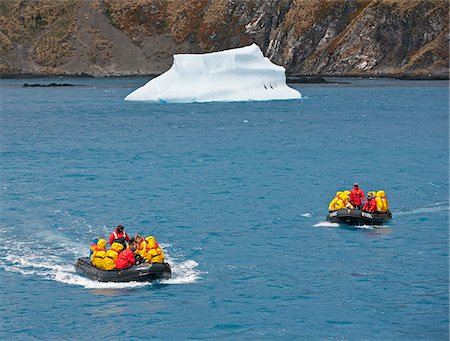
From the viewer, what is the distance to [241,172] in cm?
6431

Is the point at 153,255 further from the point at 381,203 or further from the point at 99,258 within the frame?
the point at 381,203

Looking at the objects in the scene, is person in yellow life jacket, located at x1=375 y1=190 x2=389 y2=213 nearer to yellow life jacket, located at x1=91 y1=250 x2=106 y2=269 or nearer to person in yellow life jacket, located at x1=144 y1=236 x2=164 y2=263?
person in yellow life jacket, located at x1=144 y1=236 x2=164 y2=263

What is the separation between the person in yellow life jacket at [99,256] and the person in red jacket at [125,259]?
2.38ft

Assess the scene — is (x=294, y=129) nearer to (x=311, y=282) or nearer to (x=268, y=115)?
(x=268, y=115)

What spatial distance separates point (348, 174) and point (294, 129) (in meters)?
33.5

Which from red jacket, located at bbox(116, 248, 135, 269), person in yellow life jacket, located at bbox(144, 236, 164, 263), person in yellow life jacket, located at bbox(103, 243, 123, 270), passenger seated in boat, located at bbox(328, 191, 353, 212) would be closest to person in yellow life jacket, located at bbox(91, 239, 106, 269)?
person in yellow life jacket, located at bbox(103, 243, 123, 270)

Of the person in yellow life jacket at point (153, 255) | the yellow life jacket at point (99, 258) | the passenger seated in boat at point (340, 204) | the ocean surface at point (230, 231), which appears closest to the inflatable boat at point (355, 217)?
the passenger seated in boat at point (340, 204)

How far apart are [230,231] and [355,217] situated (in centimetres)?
641

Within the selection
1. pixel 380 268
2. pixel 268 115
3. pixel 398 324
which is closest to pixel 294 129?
pixel 268 115

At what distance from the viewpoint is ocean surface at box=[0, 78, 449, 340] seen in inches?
1232

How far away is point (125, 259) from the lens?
35.1 metres

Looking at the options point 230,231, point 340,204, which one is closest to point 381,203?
point 340,204

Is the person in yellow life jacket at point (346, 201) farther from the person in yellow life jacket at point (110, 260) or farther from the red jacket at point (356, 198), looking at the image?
the person in yellow life jacket at point (110, 260)

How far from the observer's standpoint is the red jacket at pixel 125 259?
115 ft
